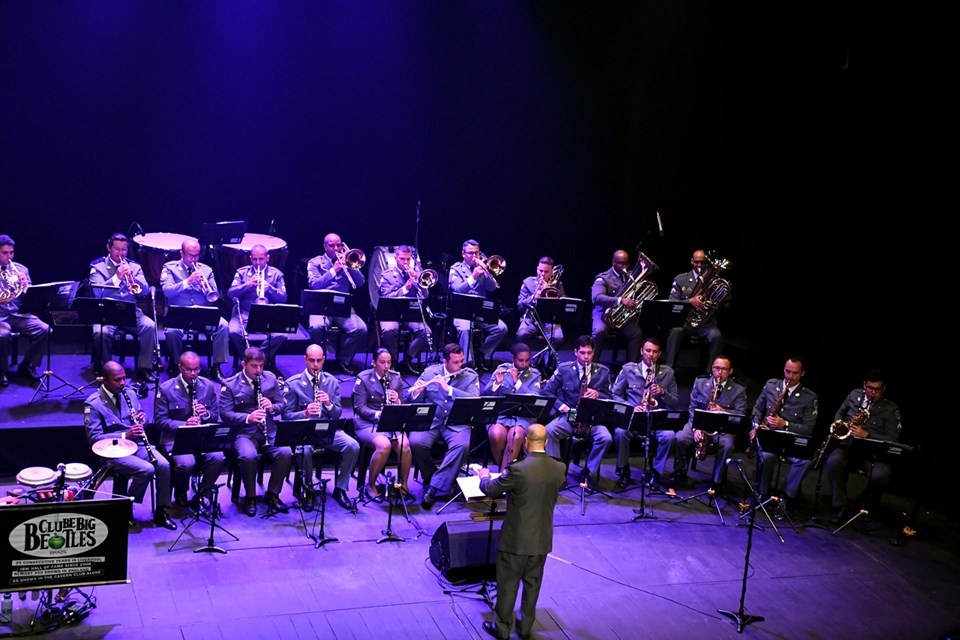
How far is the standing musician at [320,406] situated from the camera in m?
10.0

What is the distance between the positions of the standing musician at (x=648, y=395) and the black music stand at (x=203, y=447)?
4164mm

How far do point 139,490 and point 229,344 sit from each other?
2850 mm

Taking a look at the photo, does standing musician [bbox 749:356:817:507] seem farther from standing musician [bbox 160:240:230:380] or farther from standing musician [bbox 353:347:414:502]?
standing musician [bbox 160:240:230:380]

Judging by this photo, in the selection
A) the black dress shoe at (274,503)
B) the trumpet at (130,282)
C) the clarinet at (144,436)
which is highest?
the trumpet at (130,282)

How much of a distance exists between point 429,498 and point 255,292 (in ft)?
10.4

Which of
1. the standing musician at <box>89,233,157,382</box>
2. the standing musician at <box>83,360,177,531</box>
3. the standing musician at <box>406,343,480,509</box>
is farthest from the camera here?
the standing musician at <box>89,233,157,382</box>

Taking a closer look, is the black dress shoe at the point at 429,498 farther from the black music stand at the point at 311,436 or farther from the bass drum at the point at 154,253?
the bass drum at the point at 154,253

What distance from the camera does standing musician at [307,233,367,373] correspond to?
1192cm

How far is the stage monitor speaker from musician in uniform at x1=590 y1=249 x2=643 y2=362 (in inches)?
173

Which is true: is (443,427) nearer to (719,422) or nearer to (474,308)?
(474,308)

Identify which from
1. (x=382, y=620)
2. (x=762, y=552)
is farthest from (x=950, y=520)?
(x=382, y=620)

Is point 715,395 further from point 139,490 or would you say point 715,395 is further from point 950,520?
point 139,490

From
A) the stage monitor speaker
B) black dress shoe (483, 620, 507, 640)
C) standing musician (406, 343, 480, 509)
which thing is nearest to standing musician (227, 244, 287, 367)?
standing musician (406, 343, 480, 509)

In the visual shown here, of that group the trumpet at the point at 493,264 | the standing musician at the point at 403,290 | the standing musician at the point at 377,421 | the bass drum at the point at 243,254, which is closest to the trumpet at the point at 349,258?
the standing musician at the point at 403,290
